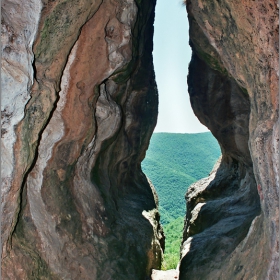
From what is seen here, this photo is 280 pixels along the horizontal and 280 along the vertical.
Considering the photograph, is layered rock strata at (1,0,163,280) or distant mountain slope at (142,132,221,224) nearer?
layered rock strata at (1,0,163,280)

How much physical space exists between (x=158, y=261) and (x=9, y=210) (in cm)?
349

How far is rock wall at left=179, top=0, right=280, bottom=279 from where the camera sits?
2482 millimetres

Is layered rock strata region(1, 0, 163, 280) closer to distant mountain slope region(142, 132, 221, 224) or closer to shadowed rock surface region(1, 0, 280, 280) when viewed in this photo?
shadowed rock surface region(1, 0, 280, 280)

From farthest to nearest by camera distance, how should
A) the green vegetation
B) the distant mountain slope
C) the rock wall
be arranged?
the distant mountain slope < the green vegetation < the rock wall

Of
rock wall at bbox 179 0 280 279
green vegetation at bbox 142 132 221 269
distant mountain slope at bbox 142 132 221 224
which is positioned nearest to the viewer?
rock wall at bbox 179 0 280 279

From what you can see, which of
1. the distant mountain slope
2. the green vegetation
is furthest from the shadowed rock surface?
the distant mountain slope

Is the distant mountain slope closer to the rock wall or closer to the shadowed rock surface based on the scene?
the rock wall

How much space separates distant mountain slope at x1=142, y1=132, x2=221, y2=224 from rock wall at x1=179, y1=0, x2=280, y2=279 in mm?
10699

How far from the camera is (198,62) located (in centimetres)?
702

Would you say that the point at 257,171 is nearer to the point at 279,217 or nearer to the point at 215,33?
the point at 279,217

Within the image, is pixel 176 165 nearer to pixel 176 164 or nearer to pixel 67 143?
pixel 176 164

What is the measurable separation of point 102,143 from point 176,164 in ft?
56.6

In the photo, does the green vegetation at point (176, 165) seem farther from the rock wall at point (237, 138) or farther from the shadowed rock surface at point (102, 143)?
the shadowed rock surface at point (102, 143)

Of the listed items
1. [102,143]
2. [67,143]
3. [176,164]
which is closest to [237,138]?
[102,143]
